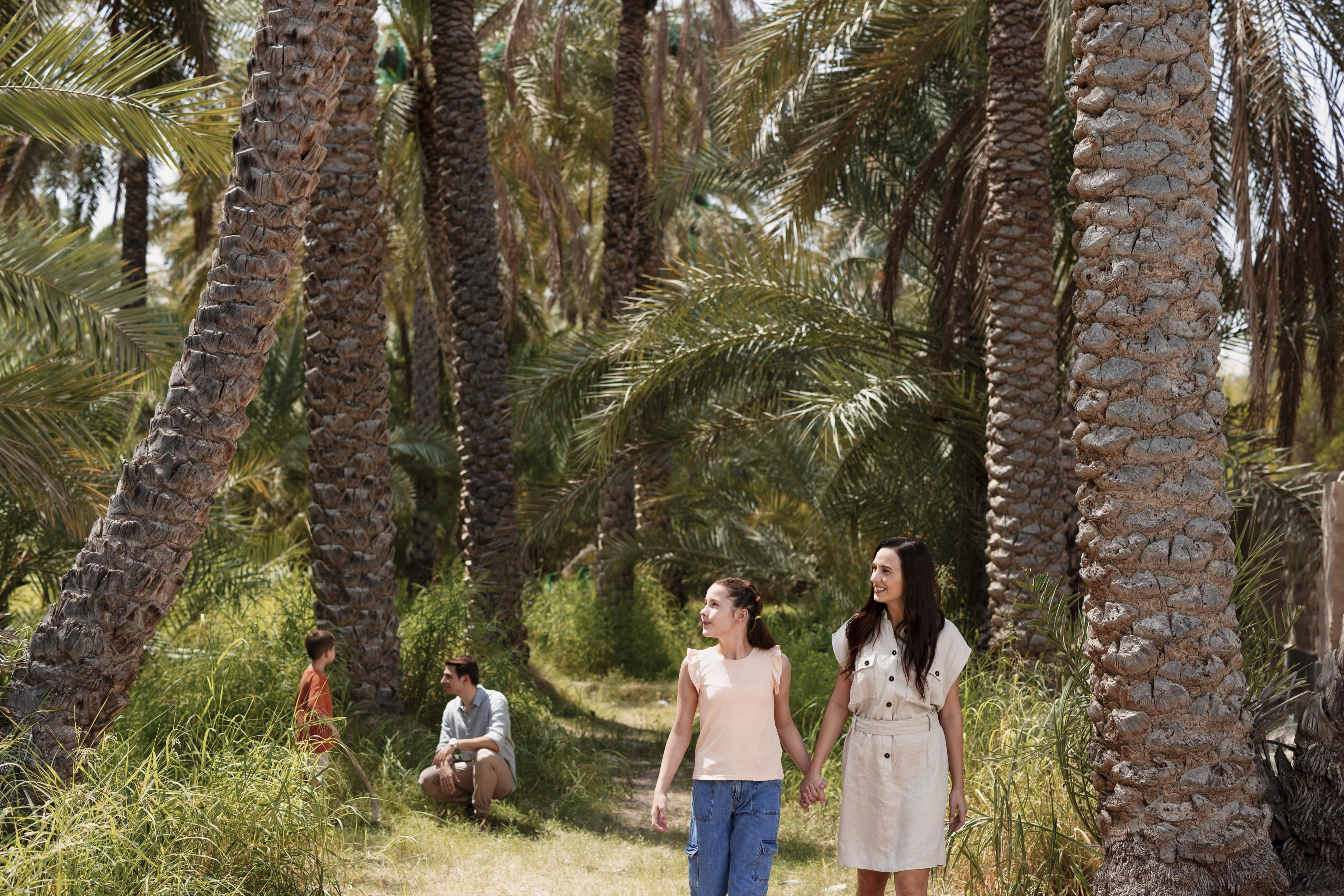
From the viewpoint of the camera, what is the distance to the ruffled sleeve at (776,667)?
4234 mm

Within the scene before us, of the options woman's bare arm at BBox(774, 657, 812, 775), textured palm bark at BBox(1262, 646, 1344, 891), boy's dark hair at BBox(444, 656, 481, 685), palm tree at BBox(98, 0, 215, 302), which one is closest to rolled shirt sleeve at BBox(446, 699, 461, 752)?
boy's dark hair at BBox(444, 656, 481, 685)

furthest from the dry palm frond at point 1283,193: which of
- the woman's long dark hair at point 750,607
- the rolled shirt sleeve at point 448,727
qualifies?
the rolled shirt sleeve at point 448,727

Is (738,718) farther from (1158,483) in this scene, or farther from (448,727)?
(448,727)

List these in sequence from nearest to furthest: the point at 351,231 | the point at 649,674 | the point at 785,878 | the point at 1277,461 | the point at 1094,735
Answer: the point at 1094,735 → the point at 785,878 → the point at 351,231 → the point at 1277,461 → the point at 649,674

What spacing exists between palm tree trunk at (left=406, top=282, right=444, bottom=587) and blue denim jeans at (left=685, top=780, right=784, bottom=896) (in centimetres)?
1393

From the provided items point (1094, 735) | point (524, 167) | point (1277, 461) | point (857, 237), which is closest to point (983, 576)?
point (1277, 461)

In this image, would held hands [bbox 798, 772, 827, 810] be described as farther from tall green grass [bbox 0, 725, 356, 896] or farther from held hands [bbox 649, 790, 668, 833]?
tall green grass [bbox 0, 725, 356, 896]

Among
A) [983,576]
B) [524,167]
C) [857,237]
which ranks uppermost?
[524,167]

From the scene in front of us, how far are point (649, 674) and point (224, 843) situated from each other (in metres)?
8.90

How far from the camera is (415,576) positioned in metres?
18.2

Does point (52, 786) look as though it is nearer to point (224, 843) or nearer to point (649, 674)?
point (224, 843)

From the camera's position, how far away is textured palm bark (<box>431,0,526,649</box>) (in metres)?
10.9

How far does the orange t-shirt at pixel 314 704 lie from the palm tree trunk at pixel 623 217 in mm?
7311

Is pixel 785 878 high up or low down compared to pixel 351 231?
down
